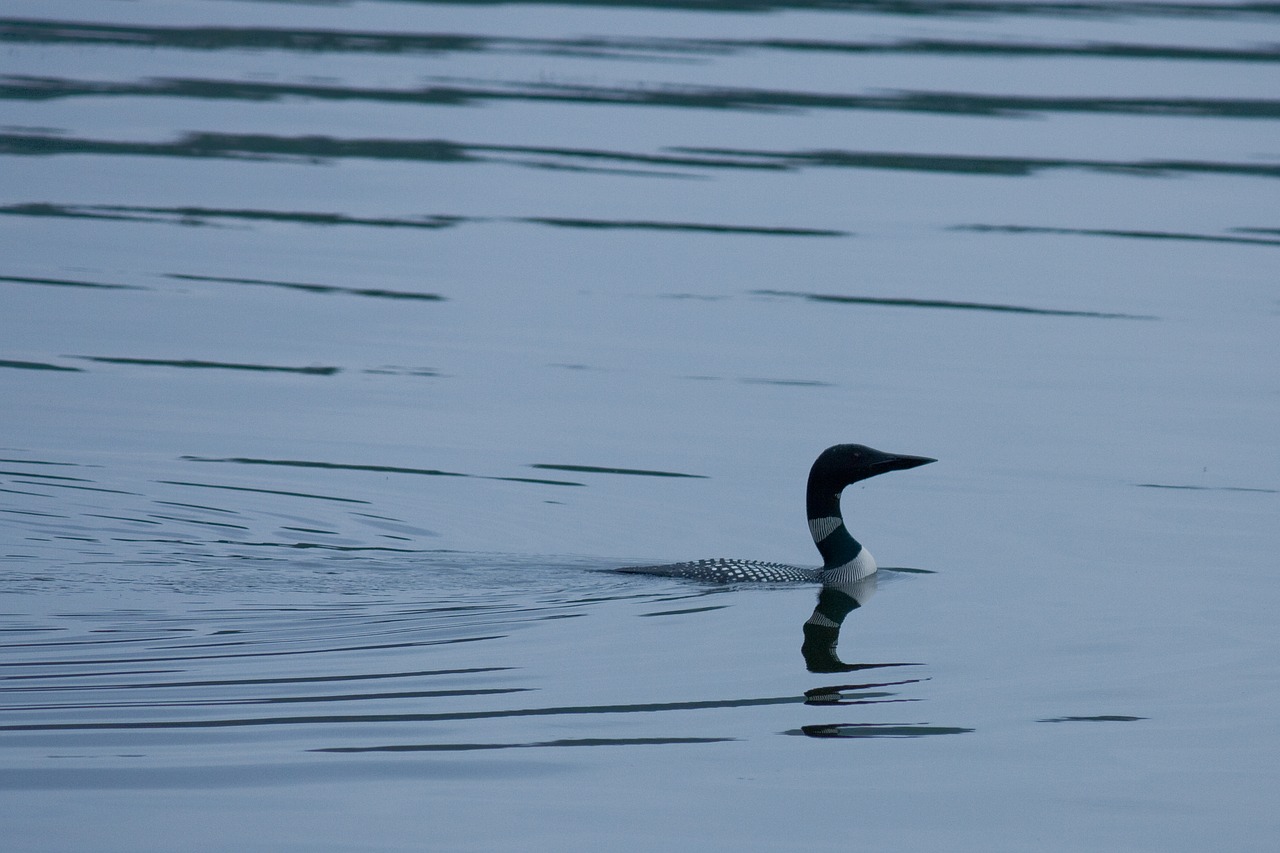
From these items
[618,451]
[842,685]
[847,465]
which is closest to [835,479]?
[847,465]

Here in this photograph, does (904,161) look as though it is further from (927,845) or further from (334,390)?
(927,845)

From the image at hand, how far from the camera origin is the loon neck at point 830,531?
8.28 meters

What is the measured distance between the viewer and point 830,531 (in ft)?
27.6

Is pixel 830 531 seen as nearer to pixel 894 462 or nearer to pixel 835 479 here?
pixel 835 479

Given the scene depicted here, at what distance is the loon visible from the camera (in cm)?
788

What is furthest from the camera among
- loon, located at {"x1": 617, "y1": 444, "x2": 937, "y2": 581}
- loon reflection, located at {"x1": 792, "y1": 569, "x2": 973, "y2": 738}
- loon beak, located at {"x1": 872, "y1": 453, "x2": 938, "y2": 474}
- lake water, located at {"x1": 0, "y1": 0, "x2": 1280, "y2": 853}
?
loon beak, located at {"x1": 872, "y1": 453, "x2": 938, "y2": 474}

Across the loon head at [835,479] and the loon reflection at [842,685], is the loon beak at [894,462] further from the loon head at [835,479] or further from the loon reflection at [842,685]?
the loon reflection at [842,685]

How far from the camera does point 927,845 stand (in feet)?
18.1

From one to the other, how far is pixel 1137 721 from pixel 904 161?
11.7 metres

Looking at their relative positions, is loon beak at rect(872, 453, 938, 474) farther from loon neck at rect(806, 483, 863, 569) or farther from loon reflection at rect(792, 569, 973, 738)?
loon reflection at rect(792, 569, 973, 738)

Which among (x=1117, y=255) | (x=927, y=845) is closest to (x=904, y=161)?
(x=1117, y=255)

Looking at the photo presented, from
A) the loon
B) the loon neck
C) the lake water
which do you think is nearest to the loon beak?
the loon

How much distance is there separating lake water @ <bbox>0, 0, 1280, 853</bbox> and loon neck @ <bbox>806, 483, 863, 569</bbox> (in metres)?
0.18

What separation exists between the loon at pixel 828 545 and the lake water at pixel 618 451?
0.32 feet
